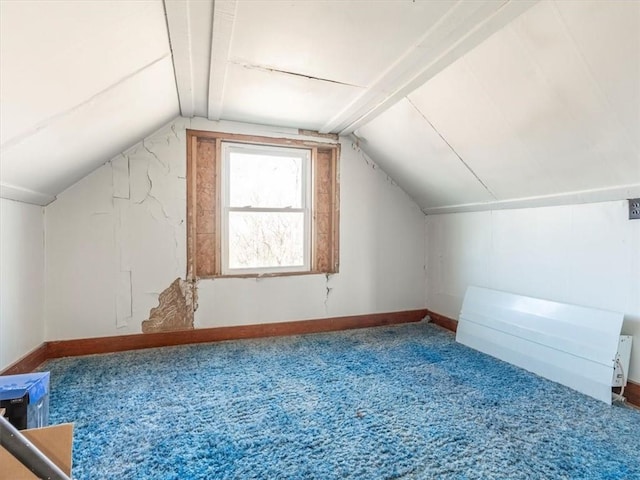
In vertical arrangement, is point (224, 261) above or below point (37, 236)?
below

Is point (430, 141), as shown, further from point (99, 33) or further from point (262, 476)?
point (262, 476)

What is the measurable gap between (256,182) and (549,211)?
266cm

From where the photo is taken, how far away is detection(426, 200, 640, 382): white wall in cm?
223

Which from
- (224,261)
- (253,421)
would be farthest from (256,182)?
(253,421)

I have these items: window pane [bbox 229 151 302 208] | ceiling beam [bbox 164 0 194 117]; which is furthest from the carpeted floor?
ceiling beam [bbox 164 0 194 117]

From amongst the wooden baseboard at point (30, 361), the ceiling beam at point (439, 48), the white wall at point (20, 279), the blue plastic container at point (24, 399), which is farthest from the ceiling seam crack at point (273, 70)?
the wooden baseboard at point (30, 361)

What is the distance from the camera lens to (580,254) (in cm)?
249

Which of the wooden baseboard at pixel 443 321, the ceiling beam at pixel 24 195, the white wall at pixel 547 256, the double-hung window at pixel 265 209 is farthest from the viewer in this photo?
the wooden baseboard at pixel 443 321

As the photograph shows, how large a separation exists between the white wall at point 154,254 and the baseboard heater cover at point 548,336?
1.12m

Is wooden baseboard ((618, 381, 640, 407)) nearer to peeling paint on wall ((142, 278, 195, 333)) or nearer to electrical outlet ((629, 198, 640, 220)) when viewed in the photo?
electrical outlet ((629, 198, 640, 220))

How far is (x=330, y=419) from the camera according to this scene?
191 centimetres

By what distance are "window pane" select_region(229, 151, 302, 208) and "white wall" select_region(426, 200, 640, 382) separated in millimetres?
1723

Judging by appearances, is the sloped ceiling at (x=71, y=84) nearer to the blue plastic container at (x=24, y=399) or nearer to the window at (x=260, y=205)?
the window at (x=260, y=205)

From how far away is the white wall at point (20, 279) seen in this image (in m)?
2.25
